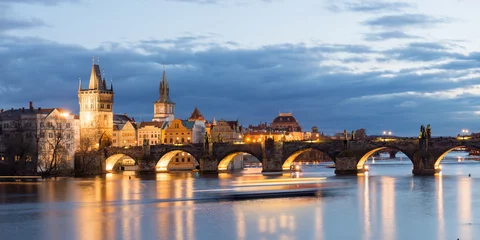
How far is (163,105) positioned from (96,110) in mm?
37777

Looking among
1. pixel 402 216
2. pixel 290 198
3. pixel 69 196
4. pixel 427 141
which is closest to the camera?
pixel 402 216

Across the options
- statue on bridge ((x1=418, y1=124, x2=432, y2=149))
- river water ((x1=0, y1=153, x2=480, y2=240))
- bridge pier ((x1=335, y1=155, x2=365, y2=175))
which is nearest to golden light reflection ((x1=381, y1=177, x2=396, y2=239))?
river water ((x1=0, y1=153, x2=480, y2=240))

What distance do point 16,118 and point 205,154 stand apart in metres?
29.7

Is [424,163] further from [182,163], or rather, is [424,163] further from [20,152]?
[182,163]

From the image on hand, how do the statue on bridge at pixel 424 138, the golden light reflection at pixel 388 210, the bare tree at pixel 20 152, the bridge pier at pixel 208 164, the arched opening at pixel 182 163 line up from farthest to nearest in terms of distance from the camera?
the arched opening at pixel 182 163
the bridge pier at pixel 208 164
the bare tree at pixel 20 152
the statue on bridge at pixel 424 138
the golden light reflection at pixel 388 210

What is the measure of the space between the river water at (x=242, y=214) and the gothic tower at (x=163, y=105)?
98.6 m

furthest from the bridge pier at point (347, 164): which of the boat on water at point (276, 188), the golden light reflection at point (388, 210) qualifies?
the golden light reflection at point (388, 210)

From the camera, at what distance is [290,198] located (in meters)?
65.8

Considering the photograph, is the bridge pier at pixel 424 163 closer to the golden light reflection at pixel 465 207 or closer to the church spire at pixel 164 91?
the golden light reflection at pixel 465 207

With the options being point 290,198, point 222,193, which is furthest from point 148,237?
point 222,193

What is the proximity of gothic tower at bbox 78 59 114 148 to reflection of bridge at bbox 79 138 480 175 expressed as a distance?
42.6 ft

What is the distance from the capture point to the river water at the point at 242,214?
44438 millimetres

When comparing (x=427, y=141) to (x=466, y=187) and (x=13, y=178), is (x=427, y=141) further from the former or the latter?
(x=13, y=178)

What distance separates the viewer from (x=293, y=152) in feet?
347
